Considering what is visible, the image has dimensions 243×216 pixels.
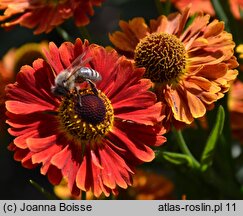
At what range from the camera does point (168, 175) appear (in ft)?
9.10

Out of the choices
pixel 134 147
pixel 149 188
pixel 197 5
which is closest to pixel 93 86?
pixel 134 147

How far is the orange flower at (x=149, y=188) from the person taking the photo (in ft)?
7.13

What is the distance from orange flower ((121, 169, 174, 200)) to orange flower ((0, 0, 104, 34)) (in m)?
0.58

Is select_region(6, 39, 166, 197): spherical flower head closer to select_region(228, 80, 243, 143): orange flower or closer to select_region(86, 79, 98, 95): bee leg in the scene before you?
select_region(86, 79, 98, 95): bee leg

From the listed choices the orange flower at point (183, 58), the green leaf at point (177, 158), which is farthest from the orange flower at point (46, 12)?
the green leaf at point (177, 158)

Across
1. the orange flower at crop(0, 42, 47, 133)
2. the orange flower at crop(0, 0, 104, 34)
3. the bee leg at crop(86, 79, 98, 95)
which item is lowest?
the orange flower at crop(0, 42, 47, 133)

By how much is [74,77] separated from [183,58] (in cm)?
33

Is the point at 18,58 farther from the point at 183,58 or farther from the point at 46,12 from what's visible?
the point at 183,58

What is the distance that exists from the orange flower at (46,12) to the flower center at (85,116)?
26 cm

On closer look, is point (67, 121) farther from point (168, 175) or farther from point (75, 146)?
point (168, 175)

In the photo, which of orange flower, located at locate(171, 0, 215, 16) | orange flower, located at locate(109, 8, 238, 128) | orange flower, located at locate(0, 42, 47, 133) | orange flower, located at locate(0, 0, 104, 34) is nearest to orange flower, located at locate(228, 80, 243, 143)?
orange flower, located at locate(171, 0, 215, 16)

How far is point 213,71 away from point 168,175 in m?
1.12

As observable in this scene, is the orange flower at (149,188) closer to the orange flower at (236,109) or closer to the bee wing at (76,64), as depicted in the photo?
the orange flower at (236,109)

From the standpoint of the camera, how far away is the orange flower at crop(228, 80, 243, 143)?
2234mm
